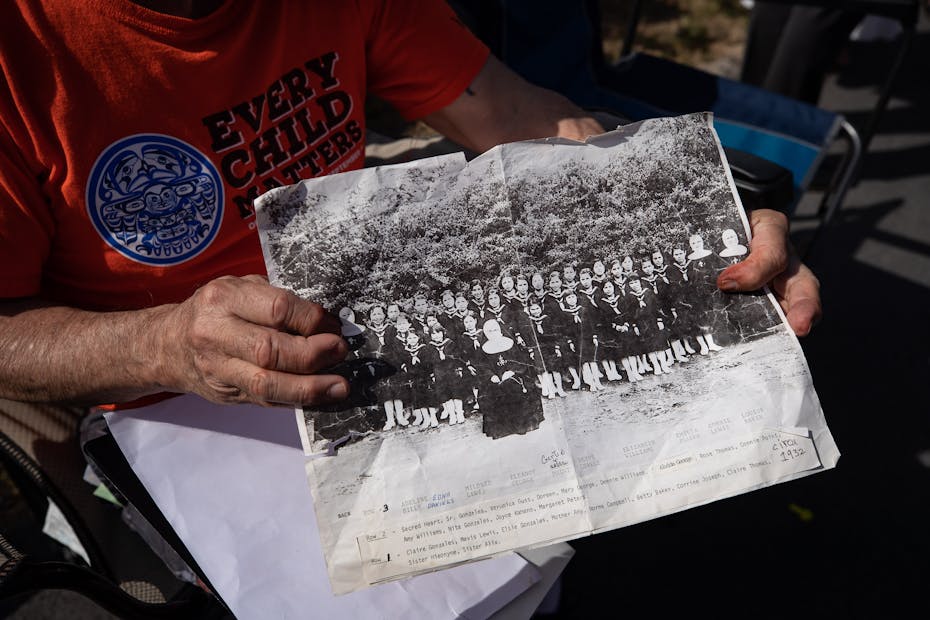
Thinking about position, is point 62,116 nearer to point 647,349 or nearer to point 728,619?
point 647,349

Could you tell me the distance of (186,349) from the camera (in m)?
0.83

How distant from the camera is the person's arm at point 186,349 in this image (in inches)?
31.1

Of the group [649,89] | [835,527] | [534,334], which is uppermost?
[534,334]

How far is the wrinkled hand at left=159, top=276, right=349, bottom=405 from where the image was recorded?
2.58ft

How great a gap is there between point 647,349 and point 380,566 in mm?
448

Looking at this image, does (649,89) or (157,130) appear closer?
(157,130)

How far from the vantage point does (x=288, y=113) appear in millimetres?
1013

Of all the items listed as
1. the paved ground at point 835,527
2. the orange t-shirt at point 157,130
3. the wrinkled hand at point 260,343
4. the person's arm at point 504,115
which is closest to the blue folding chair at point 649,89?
the paved ground at point 835,527

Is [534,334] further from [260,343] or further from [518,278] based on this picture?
[260,343]

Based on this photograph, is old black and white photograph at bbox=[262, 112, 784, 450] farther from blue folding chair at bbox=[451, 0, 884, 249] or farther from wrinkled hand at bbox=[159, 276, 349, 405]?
blue folding chair at bbox=[451, 0, 884, 249]

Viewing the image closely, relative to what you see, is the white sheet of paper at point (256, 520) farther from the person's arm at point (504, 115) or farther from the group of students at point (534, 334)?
the person's arm at point (504, 115)

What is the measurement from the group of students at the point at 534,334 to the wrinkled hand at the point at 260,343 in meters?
0.06

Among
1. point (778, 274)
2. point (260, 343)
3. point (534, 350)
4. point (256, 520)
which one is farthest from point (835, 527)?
point (260, 343)

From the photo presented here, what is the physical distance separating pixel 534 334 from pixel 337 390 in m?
0.27
